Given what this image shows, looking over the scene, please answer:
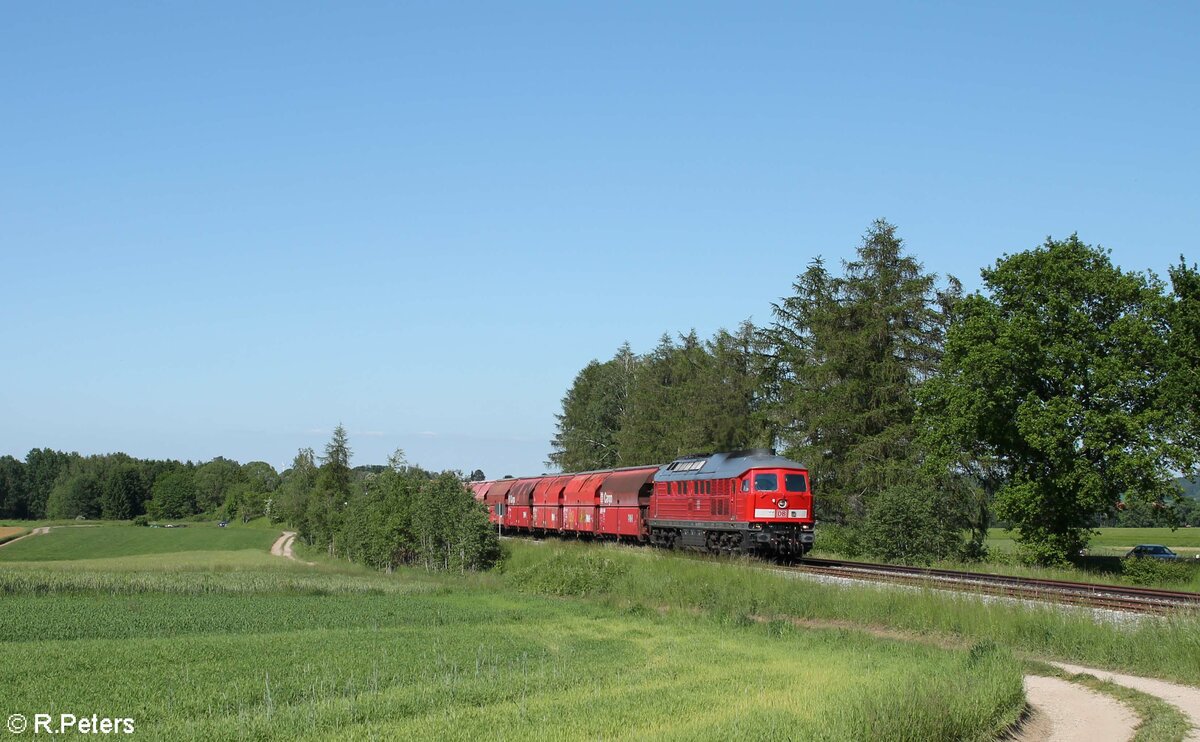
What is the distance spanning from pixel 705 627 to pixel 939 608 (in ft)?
19.8

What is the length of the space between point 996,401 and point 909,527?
796 centimetres

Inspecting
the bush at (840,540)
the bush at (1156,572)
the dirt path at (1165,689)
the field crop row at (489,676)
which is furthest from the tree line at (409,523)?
the dirt path at (1165,689)

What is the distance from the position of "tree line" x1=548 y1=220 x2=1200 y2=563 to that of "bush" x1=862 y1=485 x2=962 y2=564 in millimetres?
78

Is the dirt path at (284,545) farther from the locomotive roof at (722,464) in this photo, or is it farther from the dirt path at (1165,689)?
the dirt path at (1165,689)

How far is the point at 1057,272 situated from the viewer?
41.7 m

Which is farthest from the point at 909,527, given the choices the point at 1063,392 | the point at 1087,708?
the point at 1087,708

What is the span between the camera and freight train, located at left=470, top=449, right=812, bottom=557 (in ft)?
127

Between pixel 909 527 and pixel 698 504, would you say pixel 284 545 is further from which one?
pixel 909 527

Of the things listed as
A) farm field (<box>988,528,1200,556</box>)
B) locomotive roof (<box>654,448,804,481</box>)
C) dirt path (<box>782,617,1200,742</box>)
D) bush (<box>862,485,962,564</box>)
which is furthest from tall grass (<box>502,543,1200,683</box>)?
farm field (<box>988,528,1200,556</box>)

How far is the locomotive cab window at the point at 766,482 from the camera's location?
38.8 m

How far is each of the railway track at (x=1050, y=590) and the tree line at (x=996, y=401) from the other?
8.90 m

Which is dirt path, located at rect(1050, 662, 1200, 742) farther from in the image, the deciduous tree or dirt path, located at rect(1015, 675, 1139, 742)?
the deciduous tree

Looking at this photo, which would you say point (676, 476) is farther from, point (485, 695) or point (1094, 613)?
point (485, 695)

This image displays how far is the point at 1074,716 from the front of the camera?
16359mm
